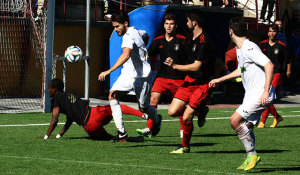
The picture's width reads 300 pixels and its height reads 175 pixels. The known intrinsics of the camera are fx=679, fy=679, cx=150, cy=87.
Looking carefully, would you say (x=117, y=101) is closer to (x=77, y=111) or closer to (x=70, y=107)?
(x=77, y=111)

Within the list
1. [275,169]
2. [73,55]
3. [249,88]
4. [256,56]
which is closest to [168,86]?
[249,88]

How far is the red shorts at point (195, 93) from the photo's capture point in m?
10.3

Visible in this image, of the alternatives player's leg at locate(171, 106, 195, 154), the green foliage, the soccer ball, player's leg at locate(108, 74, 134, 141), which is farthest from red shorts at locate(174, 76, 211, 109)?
the soccer ball

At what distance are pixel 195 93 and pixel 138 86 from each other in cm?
113

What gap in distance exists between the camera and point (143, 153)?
10086mm

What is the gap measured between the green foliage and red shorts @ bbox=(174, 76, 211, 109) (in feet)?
2.52

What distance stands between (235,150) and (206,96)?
3.50 feet

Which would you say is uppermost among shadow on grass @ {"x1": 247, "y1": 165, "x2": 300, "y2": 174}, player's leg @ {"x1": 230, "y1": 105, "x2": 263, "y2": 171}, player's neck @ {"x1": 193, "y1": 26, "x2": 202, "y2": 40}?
player's neck @ {"x1": 193, "y1": 26, "x2": 202, "y2": 40}

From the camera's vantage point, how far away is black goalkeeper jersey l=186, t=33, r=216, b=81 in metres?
10.1

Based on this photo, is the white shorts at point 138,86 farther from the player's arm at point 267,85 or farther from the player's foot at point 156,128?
the player's arm at point 267,85

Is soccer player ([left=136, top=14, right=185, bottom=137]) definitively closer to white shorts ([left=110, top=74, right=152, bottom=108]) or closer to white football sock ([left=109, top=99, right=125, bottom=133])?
white shorts ([left=110, top=74, right=152, bottom=108])

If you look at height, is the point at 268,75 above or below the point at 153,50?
above

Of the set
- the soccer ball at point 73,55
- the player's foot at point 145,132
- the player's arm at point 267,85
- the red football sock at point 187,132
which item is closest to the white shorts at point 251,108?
the player's arm at point 267,85

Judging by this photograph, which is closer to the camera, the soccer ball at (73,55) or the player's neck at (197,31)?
the player's neck at (197,31)
